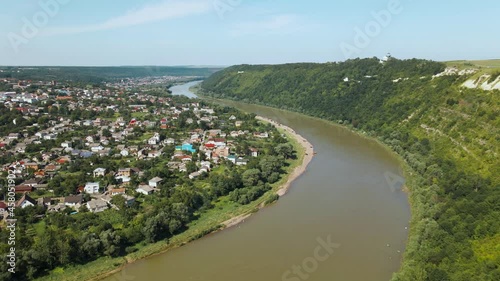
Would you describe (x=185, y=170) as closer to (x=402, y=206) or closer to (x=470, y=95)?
(x=402, y=206)

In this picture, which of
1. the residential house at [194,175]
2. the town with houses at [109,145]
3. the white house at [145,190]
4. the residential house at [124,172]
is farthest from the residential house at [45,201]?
the residential house at [194,175]

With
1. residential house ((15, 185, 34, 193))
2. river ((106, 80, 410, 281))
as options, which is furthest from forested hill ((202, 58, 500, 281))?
residential house ((15, 185, 34, 193))

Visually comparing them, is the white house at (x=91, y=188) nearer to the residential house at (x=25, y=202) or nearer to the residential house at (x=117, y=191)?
the residential house at (x=117, y=191)

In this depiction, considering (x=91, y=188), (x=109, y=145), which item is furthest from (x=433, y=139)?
(x=109, y=145)

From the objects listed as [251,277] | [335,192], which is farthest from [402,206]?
[251,277]

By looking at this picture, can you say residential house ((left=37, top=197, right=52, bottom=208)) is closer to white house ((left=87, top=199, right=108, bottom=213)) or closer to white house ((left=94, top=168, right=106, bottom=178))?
white house ((left=87, top=199, right=108, bottom=213))

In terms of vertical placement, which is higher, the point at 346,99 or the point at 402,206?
the point at 346,99

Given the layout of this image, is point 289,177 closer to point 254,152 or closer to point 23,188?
point 254,152
